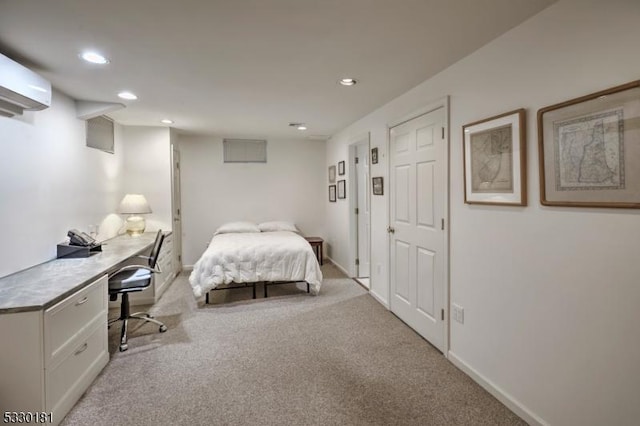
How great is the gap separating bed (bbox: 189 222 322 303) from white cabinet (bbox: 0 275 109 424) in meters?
1.62

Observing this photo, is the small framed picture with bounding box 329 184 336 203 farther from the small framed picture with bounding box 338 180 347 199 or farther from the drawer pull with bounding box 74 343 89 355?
the drawer pull with bounding box 74 343 89 355

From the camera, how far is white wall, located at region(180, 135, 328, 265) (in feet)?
18.5

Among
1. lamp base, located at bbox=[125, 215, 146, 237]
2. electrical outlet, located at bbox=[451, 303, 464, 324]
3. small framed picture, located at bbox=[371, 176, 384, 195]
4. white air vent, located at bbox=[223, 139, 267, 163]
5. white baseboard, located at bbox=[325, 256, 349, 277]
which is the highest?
white air vent, located at bbox=[223, 139, 267, 163]

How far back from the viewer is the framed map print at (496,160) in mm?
1882

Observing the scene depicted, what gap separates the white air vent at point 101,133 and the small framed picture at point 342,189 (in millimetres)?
3304

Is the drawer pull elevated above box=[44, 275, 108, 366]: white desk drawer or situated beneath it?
situated beneath

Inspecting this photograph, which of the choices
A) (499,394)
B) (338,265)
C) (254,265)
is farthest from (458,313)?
(338,265)

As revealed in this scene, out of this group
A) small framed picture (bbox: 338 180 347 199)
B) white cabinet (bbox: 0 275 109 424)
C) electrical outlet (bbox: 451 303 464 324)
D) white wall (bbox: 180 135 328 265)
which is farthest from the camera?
white wall (bbox: 180 135 328 265)

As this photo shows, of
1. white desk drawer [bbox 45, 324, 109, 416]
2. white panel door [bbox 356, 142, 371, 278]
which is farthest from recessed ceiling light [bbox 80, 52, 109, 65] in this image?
white panel door [bbox 356, 142, 371, 278]

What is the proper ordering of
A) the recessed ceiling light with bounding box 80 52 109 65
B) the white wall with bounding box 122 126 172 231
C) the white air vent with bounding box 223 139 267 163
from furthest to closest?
the white air vent with bounding box 223 139 267 163
the white wall with bounding box 122 126 172 231
the recessed ceiling light with bounding box 80 52 109 65

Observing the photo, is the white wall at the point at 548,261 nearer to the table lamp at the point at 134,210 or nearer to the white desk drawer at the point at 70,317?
the white desk drawer at the point at 70,317

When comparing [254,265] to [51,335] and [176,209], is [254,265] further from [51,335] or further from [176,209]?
[51,335]

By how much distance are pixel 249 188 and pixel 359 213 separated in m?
2.20

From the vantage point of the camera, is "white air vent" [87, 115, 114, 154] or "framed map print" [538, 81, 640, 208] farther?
"white air vent" [87, 115, 114, 154]
